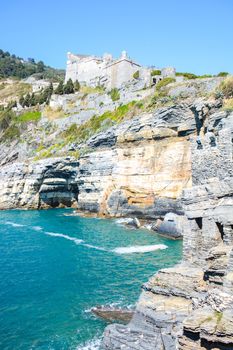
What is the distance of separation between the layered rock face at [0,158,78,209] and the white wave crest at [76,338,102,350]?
4601 cm

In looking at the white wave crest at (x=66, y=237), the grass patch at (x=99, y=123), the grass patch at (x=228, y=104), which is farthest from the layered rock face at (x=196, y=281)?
the grass patch at (x=99, y=123)

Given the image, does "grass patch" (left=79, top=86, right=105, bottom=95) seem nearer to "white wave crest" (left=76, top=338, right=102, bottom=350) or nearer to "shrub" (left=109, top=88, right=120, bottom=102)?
"shrub" (left=109, top=88, right=120, bottom=102)

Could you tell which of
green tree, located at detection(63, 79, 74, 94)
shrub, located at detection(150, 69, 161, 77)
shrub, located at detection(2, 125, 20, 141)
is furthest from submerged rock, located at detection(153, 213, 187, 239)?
green tree, located at detection(63, 79, 74, 94)

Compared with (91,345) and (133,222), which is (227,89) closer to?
(133,222)

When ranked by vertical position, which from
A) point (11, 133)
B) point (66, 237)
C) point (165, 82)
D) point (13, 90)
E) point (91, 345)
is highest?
point (13, 90)

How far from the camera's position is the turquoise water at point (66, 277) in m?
17.0

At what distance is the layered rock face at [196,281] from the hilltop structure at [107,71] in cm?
4995

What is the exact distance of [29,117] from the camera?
83750mm

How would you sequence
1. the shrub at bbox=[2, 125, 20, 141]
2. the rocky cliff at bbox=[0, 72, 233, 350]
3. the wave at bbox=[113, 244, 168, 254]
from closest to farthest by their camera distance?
the rocky cliff at bbox=[0, 72, 233, 350]
the wave at bbox=[113, 244, 168, 254]
the shrub at bbox=[2, 125, 20, 141]

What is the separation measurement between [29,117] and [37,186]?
25627 millimetres

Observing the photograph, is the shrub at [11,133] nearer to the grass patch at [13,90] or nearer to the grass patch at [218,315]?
the grass patch at [13,90]

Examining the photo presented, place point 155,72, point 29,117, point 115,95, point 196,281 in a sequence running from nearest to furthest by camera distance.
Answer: point 196,281, point 155,72, point 115,95, point 29,117

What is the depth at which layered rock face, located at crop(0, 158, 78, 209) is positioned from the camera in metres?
61.9

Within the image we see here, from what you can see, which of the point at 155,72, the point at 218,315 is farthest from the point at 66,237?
the point at 155,72
